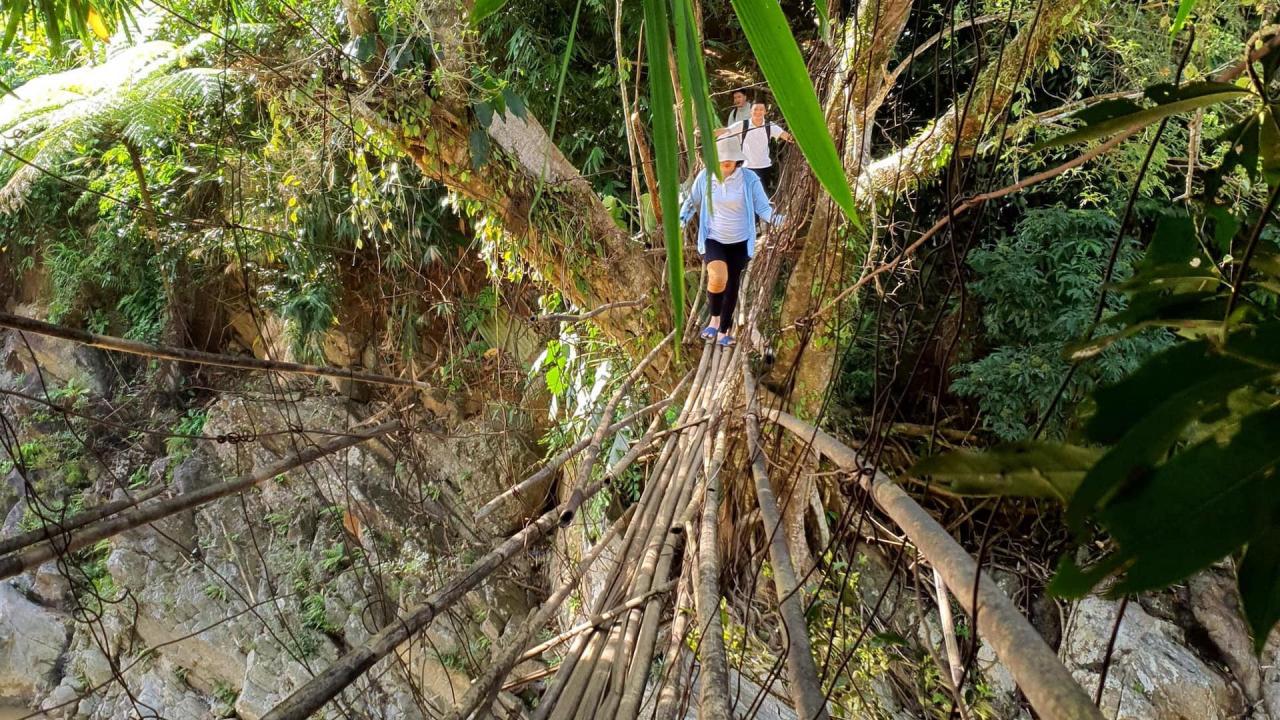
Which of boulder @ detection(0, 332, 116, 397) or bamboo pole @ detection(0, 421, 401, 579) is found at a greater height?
bamboo pole @ detection(0, 421, 401, 579)

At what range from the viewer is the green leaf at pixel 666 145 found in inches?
12.0

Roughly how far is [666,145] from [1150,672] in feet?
9.14

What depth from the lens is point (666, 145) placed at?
1.03ft

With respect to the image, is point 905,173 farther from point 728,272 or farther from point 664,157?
point 664,157

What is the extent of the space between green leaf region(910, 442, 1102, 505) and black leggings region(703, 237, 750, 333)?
5.34 ft

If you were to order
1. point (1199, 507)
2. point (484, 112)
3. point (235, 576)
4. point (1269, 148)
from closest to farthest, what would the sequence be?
point (1199, 507)
point (1269, 148)
point (484, 112)
point (235, 576)

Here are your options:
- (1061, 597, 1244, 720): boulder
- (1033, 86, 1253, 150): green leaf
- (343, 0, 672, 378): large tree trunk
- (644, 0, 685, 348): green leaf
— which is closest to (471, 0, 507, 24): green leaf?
(644, 0, 685, 348): green leaf

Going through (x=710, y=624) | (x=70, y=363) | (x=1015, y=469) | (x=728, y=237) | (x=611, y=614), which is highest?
(x=1015, y=469)

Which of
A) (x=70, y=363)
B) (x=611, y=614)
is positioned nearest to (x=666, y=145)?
(x=611, y=614)

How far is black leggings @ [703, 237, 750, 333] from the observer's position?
193 centimetres

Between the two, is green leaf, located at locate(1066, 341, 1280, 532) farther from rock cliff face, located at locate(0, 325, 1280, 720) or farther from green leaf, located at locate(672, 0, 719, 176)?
rock cliff face, located at locate(0, 325, 1280, 720)

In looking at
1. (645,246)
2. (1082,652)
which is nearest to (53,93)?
(645,246)

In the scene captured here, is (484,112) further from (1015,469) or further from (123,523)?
(1015,469)

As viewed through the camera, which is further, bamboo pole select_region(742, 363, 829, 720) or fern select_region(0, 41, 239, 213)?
fern select_region(0, 41, 239, 213)
